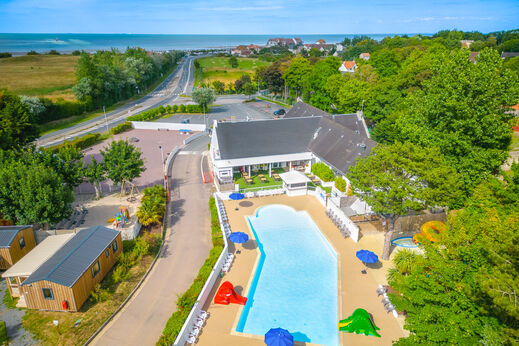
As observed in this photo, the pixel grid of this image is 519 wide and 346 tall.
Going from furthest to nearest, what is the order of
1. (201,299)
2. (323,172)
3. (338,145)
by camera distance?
1. (338,145)
2. (323,172)
3. (201,299)

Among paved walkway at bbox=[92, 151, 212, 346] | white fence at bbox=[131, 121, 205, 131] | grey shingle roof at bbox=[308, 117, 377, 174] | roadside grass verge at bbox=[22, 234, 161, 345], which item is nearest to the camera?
roadside grass verge at bbox=[22, 234, 161, 345]

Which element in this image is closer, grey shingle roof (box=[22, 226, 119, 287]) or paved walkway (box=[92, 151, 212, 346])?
paved walkway (box=[92, 151, 212, 346])

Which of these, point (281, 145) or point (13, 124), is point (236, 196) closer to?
point (281, 145)

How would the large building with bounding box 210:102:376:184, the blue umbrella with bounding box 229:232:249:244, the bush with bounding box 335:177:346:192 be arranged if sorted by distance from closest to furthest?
the blue umbrella with bounding box 229:232:249:244 → the bush with bounding box 335:177:346:192 → the large building with bounding box 210:102:376:184

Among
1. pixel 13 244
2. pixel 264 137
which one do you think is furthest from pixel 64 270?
pixel 264 137

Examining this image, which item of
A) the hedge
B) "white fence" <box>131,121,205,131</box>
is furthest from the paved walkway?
"white fence" <box>131,121,205,131</box>

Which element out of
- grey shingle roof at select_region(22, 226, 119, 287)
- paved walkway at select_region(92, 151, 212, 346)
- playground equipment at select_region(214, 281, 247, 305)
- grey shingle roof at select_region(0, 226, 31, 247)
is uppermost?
grey shingle roof at select_region(0, 226, 31, 247)

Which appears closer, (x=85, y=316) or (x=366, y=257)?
(x=85, y=316)

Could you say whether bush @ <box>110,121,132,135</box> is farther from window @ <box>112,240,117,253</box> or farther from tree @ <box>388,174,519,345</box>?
tree @ <box>388,174,519,345</box>
